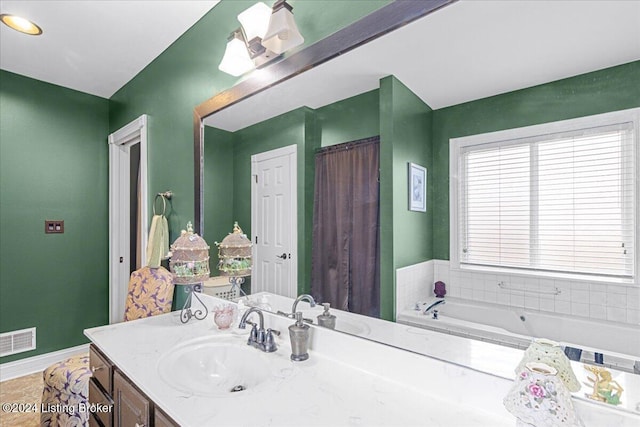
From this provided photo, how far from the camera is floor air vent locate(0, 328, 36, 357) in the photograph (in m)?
2.66

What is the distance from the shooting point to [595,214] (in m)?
0.73

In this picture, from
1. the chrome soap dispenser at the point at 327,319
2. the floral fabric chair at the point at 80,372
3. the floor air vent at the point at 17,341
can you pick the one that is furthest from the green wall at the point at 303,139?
the floor air vent at the point at 17,341

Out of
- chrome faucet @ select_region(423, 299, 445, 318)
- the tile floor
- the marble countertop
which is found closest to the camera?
the marble countertop

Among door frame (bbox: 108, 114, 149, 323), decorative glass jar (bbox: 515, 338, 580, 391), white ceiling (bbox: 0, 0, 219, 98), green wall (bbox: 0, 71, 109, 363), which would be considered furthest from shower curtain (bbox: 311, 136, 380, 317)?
green wall (bbox: 0, 71, 109, 363)

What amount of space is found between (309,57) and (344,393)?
1206mm

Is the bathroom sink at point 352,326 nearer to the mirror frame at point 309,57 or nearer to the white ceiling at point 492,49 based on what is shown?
the white ceiling at point 492,49

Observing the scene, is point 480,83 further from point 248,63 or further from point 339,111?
point 248,63

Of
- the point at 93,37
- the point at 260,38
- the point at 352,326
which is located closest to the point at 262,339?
the point at 352,326

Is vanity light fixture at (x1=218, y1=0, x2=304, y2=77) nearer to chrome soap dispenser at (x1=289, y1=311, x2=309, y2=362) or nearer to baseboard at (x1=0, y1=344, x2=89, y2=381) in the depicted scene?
chrome soap dispenser at (x1=289, y1=311, x2=309, y2=362)

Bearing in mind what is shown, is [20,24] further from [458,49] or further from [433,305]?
[433,305]

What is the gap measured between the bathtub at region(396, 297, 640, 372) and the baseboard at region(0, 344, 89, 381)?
3296mm

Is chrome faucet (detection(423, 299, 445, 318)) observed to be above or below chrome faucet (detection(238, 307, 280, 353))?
above

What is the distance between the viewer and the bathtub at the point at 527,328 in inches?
28.4

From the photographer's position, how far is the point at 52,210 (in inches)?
114
